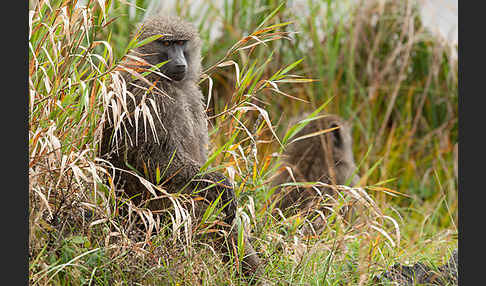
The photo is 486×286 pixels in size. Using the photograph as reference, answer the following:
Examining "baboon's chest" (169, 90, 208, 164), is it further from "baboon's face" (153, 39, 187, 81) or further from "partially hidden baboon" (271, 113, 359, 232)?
"partially hidden baboon" (271, 113, 359, 232)

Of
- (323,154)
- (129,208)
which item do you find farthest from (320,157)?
(129,208)

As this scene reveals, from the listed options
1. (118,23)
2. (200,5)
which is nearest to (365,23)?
(200,5)

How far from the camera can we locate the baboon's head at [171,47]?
3441 millimetres

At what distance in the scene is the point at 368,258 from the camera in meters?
3.27

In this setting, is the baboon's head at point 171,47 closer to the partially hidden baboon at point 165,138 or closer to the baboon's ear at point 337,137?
the partially hidden baboon at point 165,138

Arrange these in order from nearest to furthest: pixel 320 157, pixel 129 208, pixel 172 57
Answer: pixel 129 208 → pixel 172 57 → pixel 320 157

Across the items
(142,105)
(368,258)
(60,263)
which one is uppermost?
(142,105)

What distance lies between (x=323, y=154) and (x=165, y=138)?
170cm

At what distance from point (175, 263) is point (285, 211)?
908 millimetres

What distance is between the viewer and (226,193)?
332 centimetres

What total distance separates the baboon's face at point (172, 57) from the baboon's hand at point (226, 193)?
0.54 metres

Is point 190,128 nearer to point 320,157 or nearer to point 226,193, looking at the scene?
point 226,193

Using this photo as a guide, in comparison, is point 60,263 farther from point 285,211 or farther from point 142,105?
point 285,211

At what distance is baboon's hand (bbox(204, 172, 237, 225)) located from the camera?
330 cm
